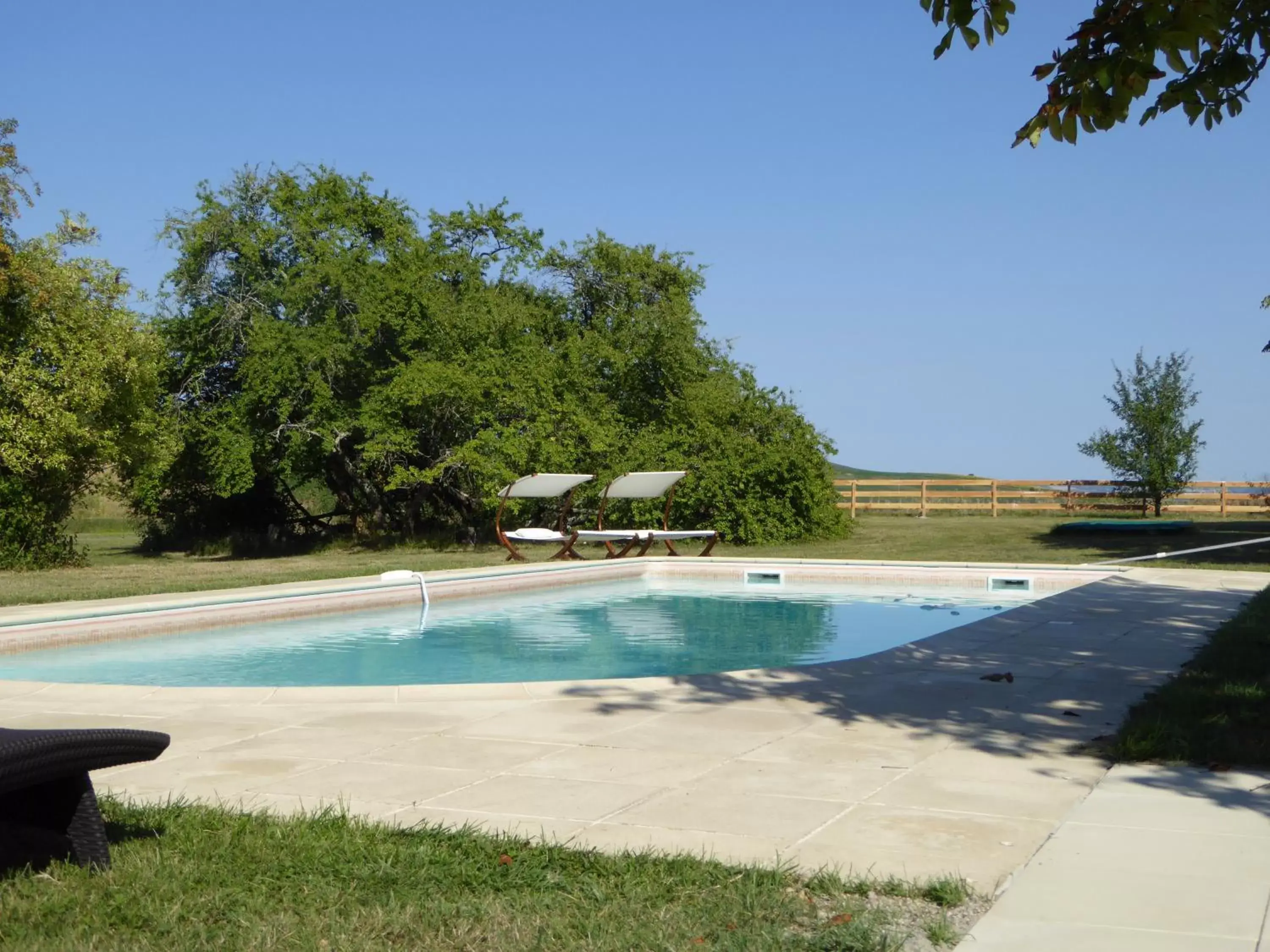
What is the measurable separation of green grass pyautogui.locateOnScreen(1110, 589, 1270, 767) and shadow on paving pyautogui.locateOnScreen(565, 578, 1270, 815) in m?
0.15

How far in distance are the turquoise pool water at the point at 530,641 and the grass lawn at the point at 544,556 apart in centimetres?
208

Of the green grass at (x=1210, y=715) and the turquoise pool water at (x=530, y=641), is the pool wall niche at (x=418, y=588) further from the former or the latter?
the green grass at (x=1210, y=715)

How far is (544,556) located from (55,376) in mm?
7470

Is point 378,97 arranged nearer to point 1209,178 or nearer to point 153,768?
point 1209,178

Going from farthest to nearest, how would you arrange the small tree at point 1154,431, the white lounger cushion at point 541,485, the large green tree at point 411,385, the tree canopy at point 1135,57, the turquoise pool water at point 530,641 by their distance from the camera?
the small tree at point 1154,431 → the large green tree at point 411,385 → the white lounger cushion at point 541,485 → the turquoise pool water at point 530,641 → the tree canopy at point 1135,57

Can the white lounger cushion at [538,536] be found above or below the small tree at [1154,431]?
below

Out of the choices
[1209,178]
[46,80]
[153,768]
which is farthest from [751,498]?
[153,768]

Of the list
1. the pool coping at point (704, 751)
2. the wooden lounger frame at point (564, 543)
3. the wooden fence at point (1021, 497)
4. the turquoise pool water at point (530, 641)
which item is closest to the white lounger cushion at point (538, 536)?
the wooden lounger frame at point (564, 543)

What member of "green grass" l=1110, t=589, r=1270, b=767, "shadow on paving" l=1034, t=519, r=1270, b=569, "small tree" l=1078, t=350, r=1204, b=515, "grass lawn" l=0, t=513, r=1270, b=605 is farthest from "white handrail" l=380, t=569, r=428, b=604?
"small tree" l=1078, t=350, r=1204, b=515

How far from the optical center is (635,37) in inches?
675

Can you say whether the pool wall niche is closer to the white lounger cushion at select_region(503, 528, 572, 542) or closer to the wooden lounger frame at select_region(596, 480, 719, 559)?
the wooden lounger frame at select_region(596, 480, 719, 559)

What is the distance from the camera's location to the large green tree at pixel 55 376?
54.3 feet

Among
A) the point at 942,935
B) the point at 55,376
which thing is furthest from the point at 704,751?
the point at 55,376

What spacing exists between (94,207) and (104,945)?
18665 millimetres
